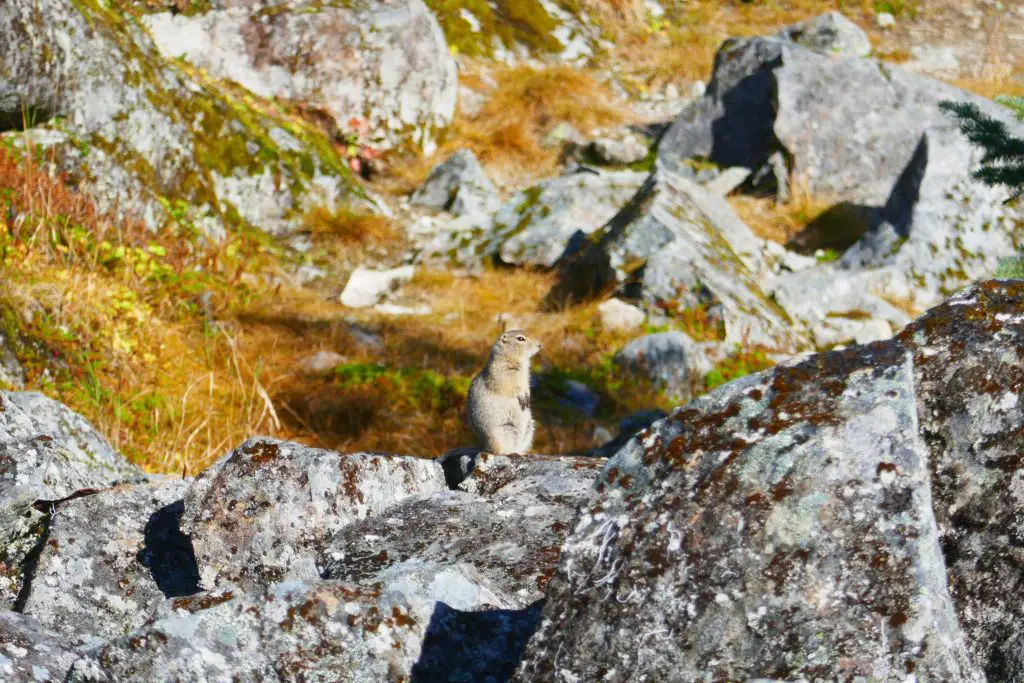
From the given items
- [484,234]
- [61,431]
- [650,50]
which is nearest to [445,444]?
[61,431]

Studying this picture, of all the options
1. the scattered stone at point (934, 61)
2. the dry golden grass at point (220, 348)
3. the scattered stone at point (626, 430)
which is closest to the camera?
the dry golden grass at point (220, 348)

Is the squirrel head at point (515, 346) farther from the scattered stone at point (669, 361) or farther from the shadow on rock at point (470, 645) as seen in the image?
the shadow on rock at point (470, 645)

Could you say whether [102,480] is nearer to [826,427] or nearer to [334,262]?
[826,427]

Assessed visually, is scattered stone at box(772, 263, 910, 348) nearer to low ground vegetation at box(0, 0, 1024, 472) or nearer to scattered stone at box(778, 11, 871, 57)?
low ground vegetation at box(0, 0, 1024, 472)

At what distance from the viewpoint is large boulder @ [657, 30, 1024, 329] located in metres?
12.3

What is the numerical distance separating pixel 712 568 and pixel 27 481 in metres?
2.78

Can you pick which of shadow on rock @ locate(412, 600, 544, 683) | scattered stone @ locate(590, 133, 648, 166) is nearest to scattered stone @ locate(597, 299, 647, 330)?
scattered stone @ locate(590, 133, 648, 166)

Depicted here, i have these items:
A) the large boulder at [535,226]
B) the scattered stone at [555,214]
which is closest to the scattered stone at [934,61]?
the scattered stone at [555,214]

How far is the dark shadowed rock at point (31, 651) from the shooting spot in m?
2.93

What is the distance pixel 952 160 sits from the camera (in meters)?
12.7

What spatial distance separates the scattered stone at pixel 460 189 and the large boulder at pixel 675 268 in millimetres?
2137

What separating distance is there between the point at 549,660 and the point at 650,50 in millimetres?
18792

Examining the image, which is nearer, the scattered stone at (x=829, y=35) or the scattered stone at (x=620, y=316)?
the scattered stone at (x=620, y=316)

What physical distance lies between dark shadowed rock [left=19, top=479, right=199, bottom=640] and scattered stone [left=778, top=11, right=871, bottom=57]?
16518 millimetres
